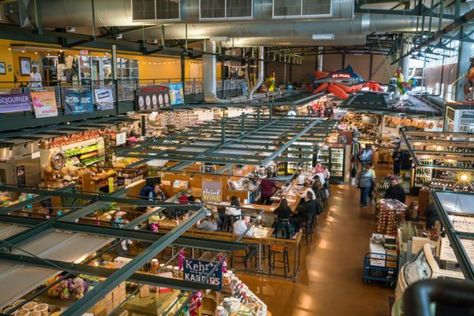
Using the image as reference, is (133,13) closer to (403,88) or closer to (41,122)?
(41,122)

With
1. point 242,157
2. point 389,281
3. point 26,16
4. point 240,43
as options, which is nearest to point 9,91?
point 26,16

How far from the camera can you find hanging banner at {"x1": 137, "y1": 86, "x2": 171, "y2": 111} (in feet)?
45.6

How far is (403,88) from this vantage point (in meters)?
19.9

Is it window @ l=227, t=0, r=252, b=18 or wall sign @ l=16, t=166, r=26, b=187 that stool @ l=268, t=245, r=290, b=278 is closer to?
window @ l=227, t=0, r=252, b=18

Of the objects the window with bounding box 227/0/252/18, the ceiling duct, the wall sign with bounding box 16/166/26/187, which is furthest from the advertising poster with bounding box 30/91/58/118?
the window with bounding box 227/0/252/18

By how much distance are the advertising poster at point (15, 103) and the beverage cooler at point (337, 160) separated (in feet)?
37.6

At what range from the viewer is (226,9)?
9.58 metres

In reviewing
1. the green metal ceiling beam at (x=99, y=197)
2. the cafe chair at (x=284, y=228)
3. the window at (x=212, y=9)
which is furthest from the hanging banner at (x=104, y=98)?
the green metal ceiling beam at (x=99, y=197)

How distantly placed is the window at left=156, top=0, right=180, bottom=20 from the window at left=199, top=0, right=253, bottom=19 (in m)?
0.59

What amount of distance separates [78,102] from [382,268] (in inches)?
339

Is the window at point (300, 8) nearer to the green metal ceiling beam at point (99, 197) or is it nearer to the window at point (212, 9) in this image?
the window at point (212, 9)

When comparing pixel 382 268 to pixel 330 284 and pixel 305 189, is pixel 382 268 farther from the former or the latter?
pixel 305 189

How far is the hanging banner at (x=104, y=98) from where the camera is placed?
12.3 metres

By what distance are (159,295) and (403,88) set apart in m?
16.4
